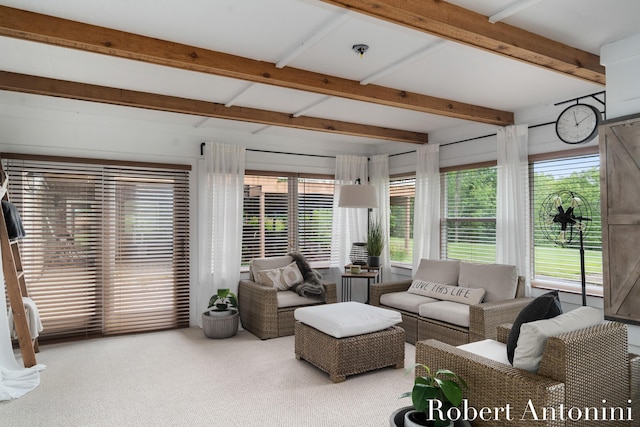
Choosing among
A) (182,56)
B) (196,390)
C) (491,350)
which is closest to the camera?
(491,350)

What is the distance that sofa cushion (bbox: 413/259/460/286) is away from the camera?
4.71 metres

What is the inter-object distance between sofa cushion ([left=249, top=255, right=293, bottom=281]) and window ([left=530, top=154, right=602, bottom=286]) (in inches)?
115

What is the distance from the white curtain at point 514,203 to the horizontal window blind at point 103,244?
3.71 m

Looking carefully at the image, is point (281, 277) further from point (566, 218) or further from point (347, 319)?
point (566, 218)

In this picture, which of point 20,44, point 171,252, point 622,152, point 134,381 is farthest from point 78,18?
point 622,152

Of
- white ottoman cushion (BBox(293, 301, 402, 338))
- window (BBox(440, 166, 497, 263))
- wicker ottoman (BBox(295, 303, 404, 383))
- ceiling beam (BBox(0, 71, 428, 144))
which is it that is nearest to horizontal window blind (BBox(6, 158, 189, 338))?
ceiling beam (BBox(0, 71, 428, 144))

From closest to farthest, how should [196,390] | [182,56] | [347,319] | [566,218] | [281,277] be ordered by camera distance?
[182,56], [196,390], [347,319], [566,218], [281,277]

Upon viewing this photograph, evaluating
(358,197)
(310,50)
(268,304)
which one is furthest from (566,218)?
(268,304)

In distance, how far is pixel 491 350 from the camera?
2.69 meters

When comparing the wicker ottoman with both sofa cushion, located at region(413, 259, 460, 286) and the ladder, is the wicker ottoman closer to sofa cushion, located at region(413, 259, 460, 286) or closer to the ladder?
sofa cushion, located at region(413, 259, 460, 286)

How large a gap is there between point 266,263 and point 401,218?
2157 mm

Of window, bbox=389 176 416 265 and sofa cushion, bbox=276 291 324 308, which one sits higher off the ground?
window, bbox=389 176 416 265

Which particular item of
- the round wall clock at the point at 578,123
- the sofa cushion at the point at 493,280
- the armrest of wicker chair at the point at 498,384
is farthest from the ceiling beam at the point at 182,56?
the armrest of wicker chair at the point at 498,384

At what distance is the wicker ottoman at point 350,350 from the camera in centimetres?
343
